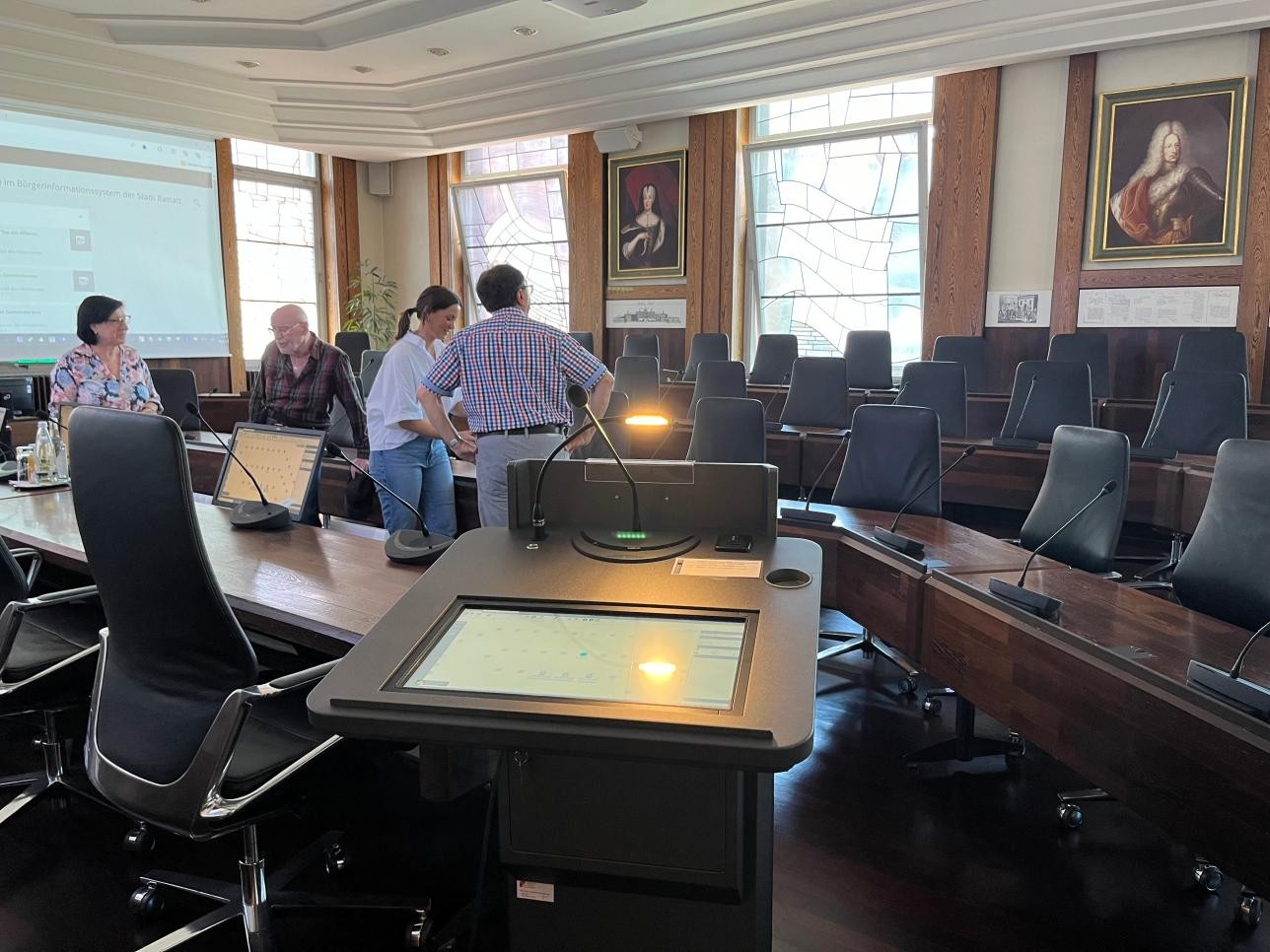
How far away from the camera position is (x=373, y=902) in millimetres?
1867

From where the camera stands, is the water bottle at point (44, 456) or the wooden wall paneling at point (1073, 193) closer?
the water bottle at point (44, 456)

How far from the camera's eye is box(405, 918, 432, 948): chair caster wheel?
1805 millimetres

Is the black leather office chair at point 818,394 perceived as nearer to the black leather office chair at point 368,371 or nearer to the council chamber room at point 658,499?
the council chamber room at point 658,499

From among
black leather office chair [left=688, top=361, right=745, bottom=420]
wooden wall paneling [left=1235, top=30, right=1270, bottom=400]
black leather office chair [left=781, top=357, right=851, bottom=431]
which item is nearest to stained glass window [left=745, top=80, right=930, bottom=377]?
black leather office chair [left=688, top=361, right=745, bottom=420]

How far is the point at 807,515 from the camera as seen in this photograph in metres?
2.94

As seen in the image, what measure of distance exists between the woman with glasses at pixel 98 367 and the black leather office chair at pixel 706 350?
457cm

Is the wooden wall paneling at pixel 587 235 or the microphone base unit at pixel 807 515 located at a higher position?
the wooden wall paneling at pixel 587 235

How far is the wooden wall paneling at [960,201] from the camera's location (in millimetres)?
6961

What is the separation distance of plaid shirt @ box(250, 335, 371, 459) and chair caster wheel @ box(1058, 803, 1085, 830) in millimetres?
2893

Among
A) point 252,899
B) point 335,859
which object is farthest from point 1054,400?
point 252,899

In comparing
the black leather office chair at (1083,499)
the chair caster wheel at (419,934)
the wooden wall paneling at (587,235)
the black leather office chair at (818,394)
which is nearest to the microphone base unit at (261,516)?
the chair caster wheel at (419,934)

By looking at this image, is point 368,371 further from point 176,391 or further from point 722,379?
point 722,379

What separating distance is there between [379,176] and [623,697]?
1099 cm

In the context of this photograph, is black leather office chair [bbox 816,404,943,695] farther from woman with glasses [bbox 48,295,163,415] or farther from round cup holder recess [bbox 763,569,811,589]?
woman with glasses [bbox 48,295,163,415]
